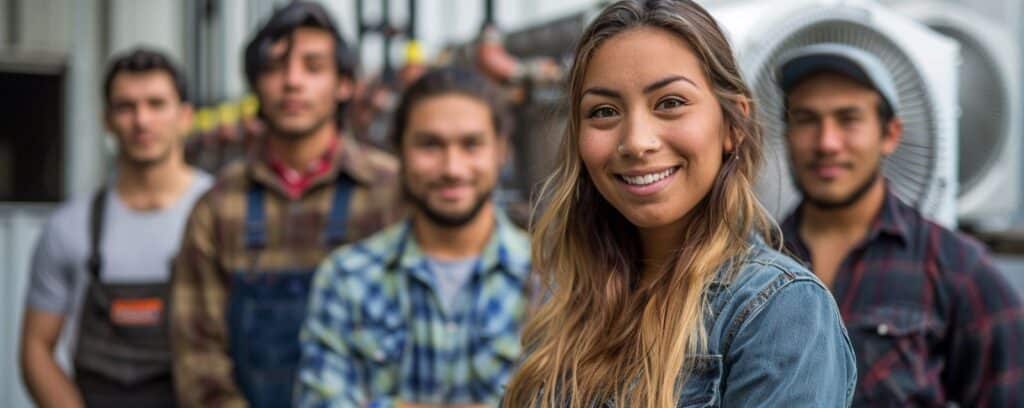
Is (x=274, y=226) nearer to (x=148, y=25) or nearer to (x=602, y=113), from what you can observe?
(x=602, y=113)

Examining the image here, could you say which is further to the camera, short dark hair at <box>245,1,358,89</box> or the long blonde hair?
short dark hair at <box>245,1,358,89</box>

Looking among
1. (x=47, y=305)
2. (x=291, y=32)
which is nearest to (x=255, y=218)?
(x=291, y=32)

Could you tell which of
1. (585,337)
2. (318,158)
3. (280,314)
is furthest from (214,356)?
(585,337)

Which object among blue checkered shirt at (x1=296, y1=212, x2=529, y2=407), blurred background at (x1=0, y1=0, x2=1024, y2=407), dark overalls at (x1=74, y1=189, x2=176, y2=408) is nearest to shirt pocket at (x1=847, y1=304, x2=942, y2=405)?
blurred background at (x1=0, y1=0, x2=1024, y2=407)

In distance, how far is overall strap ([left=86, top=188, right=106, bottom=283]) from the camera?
2.64m

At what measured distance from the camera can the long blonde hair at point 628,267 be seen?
1132 millimetres

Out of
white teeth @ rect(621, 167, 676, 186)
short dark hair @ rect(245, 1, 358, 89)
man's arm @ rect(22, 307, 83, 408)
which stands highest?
short dark hair @ rect(245, 1, 358, 89)

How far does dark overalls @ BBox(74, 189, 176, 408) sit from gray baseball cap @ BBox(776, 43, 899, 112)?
5.20ft

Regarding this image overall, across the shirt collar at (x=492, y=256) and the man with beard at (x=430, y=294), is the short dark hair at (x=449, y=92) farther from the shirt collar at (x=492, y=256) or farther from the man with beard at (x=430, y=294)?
the shirt collar at (x=492, y=256)

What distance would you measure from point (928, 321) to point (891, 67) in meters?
0.54

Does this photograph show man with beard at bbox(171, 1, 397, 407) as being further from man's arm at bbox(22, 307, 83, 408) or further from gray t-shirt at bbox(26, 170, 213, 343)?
man's arm at bbox(22, 307, 83, 408)

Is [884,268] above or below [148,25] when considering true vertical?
below

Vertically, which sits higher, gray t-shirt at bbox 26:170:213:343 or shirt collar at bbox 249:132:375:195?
shirt collar at bbox 249:132:375:195

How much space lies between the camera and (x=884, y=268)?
1765mm
